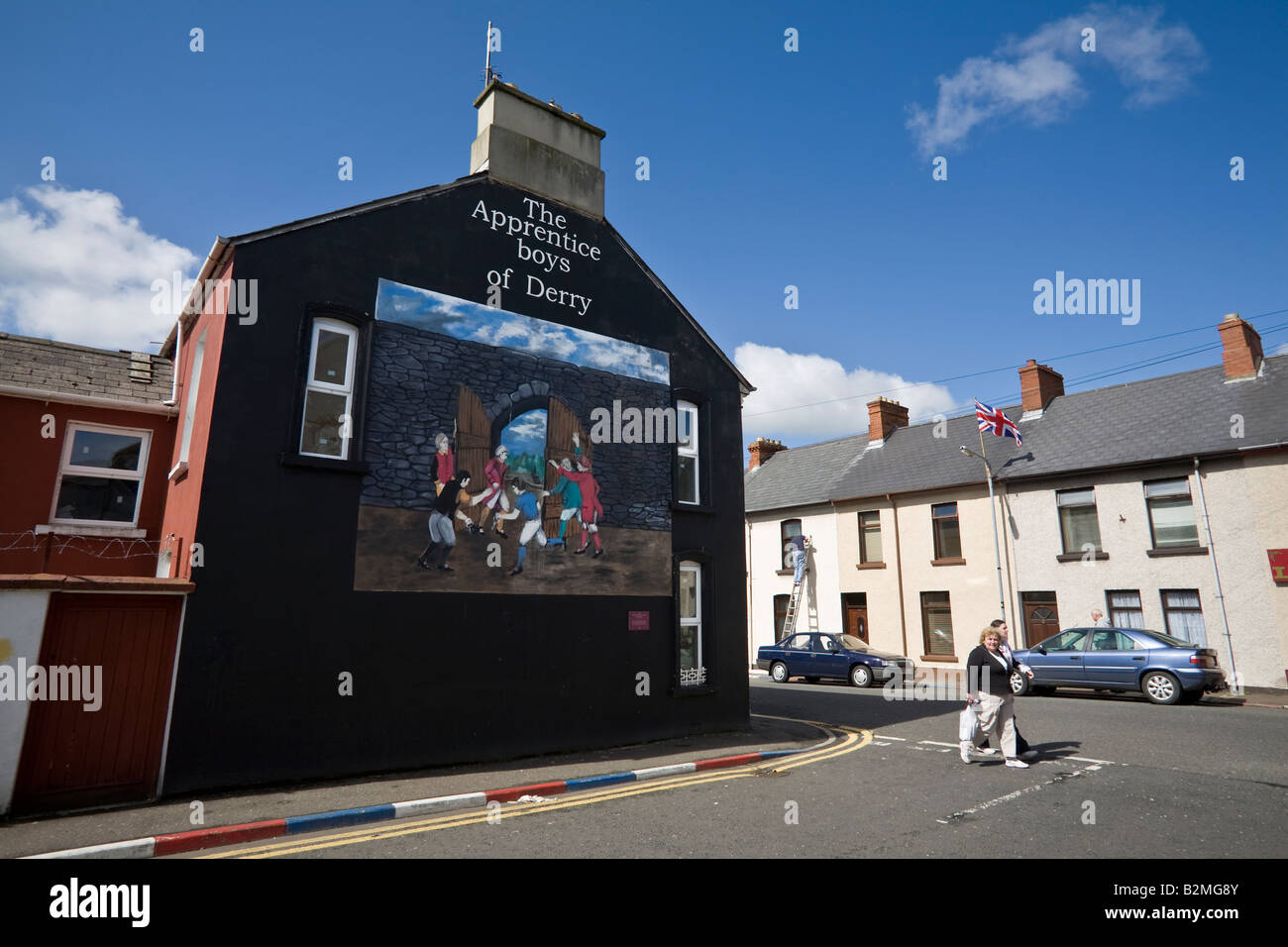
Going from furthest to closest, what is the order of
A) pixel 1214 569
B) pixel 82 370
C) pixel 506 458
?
pixel 1214 569 < pixel 82 370 < pixel 506 458

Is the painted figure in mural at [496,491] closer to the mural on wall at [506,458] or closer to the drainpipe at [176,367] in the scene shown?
the mural on wall at [506,458]

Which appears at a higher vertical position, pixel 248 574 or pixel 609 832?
pixel 248 574

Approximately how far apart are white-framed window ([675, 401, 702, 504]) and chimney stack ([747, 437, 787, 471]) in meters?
22.4

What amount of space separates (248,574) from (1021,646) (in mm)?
22803

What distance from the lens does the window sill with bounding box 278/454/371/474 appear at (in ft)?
29.0

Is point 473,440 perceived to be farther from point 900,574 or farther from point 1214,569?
point 1214,569

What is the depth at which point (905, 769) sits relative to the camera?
30.7 ft

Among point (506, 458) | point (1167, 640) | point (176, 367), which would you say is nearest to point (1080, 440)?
point (1167, 640)

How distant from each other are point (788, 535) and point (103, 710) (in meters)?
25.6

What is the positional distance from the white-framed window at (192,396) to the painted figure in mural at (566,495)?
504cm

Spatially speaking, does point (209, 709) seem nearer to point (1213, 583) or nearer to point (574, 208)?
point (574, 208)

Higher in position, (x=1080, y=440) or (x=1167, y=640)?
(x=1080, y=440)

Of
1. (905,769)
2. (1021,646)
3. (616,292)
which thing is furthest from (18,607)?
(1021,646)

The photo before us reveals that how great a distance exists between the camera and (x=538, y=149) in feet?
40.0
